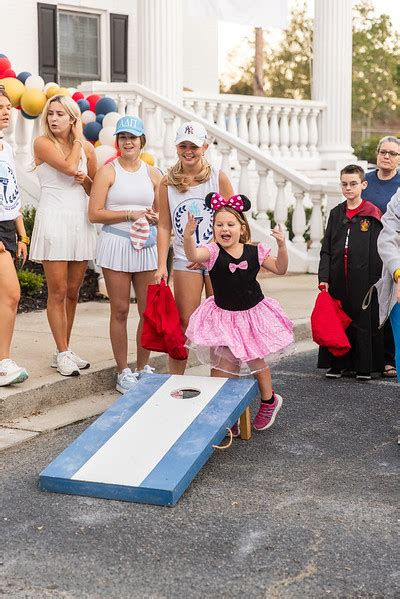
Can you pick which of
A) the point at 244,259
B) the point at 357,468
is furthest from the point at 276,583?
the point at 244,259

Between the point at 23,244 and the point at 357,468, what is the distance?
2.77m

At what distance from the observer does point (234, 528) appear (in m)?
4.45

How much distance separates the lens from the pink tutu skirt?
19.0 feet

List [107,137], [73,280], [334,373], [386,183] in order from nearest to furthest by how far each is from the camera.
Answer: [73,280], [334,373], [386,183], [107,137]

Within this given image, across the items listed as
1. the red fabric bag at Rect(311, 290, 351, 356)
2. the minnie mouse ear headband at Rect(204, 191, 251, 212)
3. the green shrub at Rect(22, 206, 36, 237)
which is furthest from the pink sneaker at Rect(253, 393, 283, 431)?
the green shrub at Rect(22, 206, 36, 237)

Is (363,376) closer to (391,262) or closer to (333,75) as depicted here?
(391,262)

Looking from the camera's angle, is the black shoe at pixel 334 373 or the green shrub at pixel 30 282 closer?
the black shoe at pixel 334 373

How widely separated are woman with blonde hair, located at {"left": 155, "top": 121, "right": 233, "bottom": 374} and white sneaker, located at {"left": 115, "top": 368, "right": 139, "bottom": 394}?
0.54 meters

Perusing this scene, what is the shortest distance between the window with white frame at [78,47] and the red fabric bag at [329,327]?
1044 centimetres

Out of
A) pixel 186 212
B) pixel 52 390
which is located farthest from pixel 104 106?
pixel 52 390

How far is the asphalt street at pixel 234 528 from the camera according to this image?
12.7ft

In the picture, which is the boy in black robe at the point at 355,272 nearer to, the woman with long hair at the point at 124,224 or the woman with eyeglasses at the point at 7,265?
the woman with long hair at the point at 124,224

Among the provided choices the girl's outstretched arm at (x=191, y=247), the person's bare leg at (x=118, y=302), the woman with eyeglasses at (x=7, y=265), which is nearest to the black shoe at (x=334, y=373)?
the person's bare leg at (x=118, y=302)

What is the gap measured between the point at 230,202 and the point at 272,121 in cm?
1086
